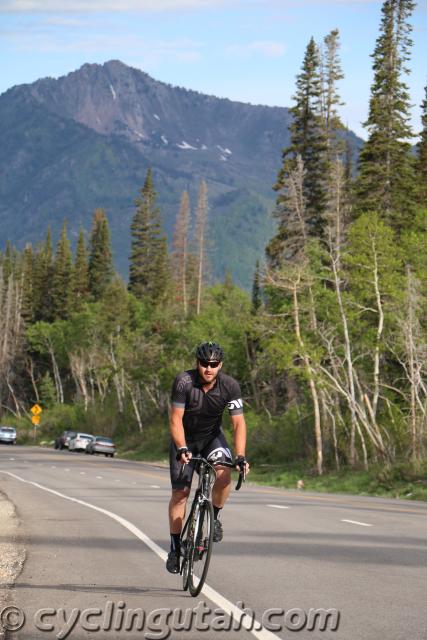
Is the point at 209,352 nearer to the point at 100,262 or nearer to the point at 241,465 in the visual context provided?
the point at 241,465

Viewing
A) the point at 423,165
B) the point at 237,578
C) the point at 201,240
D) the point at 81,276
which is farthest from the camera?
the point at 81,276

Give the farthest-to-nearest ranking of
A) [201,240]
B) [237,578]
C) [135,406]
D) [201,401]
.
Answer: [201,240] → [135,406] → [237,578] → [201,401]

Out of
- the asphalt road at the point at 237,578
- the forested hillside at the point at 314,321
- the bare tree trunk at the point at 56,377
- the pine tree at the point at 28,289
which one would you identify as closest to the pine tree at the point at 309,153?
the forested hillside at the point at 314,321

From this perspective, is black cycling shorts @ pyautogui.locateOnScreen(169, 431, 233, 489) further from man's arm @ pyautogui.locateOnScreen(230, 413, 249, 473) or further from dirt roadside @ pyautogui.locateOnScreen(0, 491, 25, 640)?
dirt roadside @ pyautogui.locateOnScreen(0, 491, 25, 640)

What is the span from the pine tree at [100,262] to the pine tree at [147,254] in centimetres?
767

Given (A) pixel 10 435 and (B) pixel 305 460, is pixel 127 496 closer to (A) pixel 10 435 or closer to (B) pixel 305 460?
(B) pixel 305 460

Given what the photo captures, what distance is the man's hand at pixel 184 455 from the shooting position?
32.3 feet

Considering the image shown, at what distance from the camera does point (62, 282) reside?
12731 cm

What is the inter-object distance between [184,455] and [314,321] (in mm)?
36004

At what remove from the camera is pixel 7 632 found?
27.2 feet

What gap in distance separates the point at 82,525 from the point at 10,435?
74191mm

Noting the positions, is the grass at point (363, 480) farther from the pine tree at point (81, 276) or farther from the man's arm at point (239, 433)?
the pine tree at point (81, 276)

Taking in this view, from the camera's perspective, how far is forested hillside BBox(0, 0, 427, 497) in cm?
4439

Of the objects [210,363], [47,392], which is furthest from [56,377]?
[210,363]
